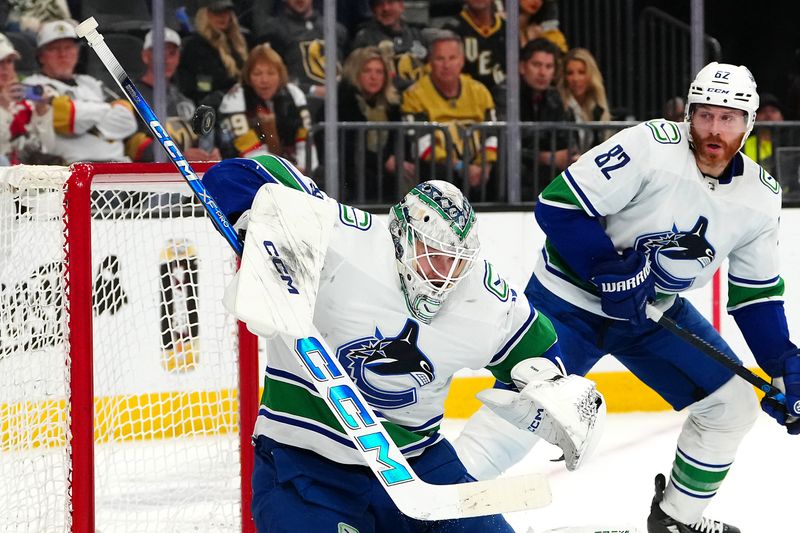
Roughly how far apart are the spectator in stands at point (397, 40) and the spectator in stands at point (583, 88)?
0.62m

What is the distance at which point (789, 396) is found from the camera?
2.86 m

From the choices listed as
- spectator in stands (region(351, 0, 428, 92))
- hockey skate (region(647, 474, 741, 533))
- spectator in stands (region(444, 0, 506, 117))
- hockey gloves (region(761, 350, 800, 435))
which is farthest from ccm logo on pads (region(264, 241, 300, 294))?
spectator in stands (region(444, 0, 506, 117))

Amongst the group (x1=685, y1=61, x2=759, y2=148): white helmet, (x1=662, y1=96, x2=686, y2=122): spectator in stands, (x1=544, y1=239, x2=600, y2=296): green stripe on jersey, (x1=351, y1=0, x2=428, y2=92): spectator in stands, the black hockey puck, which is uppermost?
(x1=351, y1=0, x2=428, y2=92): spectator in stands

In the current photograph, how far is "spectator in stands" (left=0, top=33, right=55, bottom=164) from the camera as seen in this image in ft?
14.5

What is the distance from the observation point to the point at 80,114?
4516 mm

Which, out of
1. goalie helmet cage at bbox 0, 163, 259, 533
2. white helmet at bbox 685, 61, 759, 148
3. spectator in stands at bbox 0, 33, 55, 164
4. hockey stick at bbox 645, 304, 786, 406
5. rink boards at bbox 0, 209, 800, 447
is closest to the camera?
goalie helmet cage at bbox 0, 163, 259, 533

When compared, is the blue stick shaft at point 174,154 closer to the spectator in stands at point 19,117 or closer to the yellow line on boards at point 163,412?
the yellow line on boards at point 163,412

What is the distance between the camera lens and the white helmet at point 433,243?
6.57ft

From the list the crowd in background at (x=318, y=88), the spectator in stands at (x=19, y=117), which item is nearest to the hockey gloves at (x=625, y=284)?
the crowd in background at (x=318, y=88)

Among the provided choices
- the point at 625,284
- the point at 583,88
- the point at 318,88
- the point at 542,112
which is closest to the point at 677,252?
the point at 625,284

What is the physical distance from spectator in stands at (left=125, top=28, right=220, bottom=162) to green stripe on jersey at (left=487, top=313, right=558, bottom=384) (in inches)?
104

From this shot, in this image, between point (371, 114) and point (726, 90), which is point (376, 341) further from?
point (371, 114)

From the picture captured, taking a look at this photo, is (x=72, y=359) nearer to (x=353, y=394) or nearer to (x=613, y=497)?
(x=353, y=394)

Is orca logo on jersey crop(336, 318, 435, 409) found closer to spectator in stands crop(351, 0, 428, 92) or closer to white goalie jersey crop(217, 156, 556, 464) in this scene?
white goalie jersey crop(217, 156, 556, 464)
